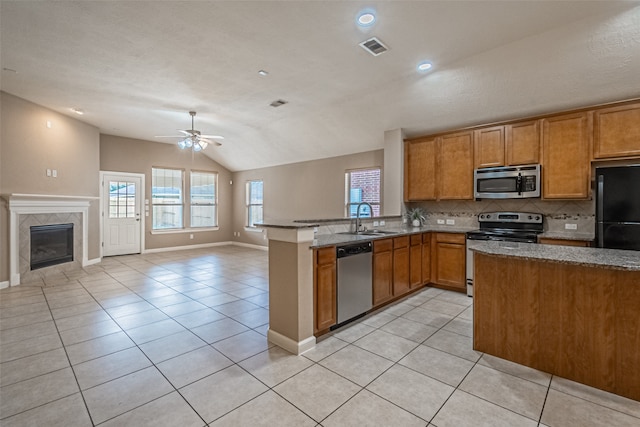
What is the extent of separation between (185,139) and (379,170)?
375cm

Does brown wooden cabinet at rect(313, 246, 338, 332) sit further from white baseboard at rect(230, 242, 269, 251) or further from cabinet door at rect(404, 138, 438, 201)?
white baseboard at rect(230, 242, 269, 251)

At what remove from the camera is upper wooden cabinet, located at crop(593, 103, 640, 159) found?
3.28 metres

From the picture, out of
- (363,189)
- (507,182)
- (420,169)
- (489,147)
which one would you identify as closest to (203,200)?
(363,189)

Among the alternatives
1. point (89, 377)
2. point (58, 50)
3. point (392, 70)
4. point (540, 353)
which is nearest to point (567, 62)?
point (392, 70)

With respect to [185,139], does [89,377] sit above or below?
below

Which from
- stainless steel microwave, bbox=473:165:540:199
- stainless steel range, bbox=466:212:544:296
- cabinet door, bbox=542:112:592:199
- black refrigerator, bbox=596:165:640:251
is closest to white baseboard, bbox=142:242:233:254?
stainless steel range, bbox=466:212:544:296

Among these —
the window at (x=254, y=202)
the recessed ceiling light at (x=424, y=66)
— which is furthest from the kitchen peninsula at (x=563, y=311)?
the window at (x=254, y=202)

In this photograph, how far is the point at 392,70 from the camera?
3.66 metres

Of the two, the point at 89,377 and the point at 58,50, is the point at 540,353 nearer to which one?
the point at 89,377

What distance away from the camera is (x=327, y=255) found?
283 cm

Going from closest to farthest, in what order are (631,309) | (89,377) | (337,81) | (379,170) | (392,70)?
(631,309) < (89,377) < (392,70) < (337,81) < (379,170)

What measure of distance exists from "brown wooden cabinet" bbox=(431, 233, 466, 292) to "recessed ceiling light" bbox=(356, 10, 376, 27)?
123 inches

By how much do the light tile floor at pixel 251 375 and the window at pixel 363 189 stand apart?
258cm

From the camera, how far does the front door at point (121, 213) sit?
7176 mm
